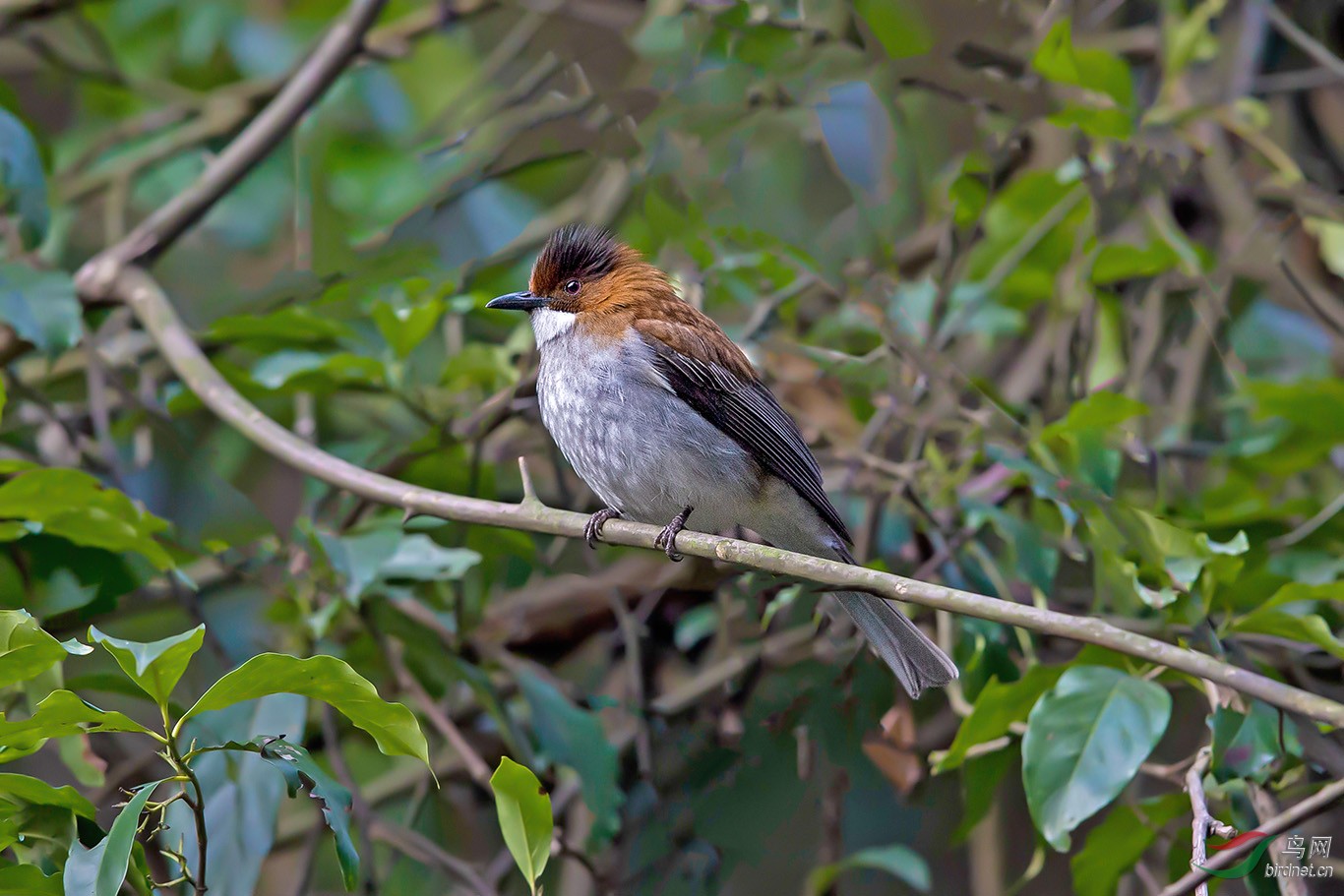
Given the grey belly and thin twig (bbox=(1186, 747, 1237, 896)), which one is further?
the grey belly

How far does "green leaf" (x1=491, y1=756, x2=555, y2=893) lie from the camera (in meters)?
2.22

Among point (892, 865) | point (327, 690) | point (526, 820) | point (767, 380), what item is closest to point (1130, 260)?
point (767, 380)

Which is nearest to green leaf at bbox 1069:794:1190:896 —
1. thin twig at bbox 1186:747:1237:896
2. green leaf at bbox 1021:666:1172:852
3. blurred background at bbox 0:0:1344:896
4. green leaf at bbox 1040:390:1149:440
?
blurred background at bbox 0:0:1344:896

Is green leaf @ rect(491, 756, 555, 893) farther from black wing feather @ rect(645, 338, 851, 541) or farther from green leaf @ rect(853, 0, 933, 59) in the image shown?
green leaf @ rect(853, 0, 933, 59)

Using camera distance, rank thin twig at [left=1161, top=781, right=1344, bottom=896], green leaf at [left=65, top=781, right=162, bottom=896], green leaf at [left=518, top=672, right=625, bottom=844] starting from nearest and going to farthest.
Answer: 1. green leaf at [left=65, top=781, right=162, bottom=896]
2. thin twig at [left=1161, top=781, right=1344, bottom=896]
3. green leaf at [left=518, top=672, right=625, bottom=844]

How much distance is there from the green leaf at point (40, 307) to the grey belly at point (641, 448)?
125cm

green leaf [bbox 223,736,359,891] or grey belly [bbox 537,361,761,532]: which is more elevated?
green leaf [bbox 223,736,359,891]

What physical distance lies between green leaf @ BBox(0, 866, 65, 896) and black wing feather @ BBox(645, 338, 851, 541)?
6.97 ft

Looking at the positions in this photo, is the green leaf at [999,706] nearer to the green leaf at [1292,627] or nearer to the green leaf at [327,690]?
the green leaf at [1292,627]

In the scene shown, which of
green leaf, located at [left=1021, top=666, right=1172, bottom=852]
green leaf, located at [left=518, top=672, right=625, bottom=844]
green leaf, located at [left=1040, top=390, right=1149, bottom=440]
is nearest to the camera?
green leaf, located at [left=1021, top=666, right=1172, bottom=852]

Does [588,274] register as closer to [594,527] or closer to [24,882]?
[594,527]

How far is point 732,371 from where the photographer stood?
3.75m

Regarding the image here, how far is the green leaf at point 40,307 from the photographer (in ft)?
10.2

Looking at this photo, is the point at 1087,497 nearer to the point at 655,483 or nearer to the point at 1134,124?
the point at 655,483
